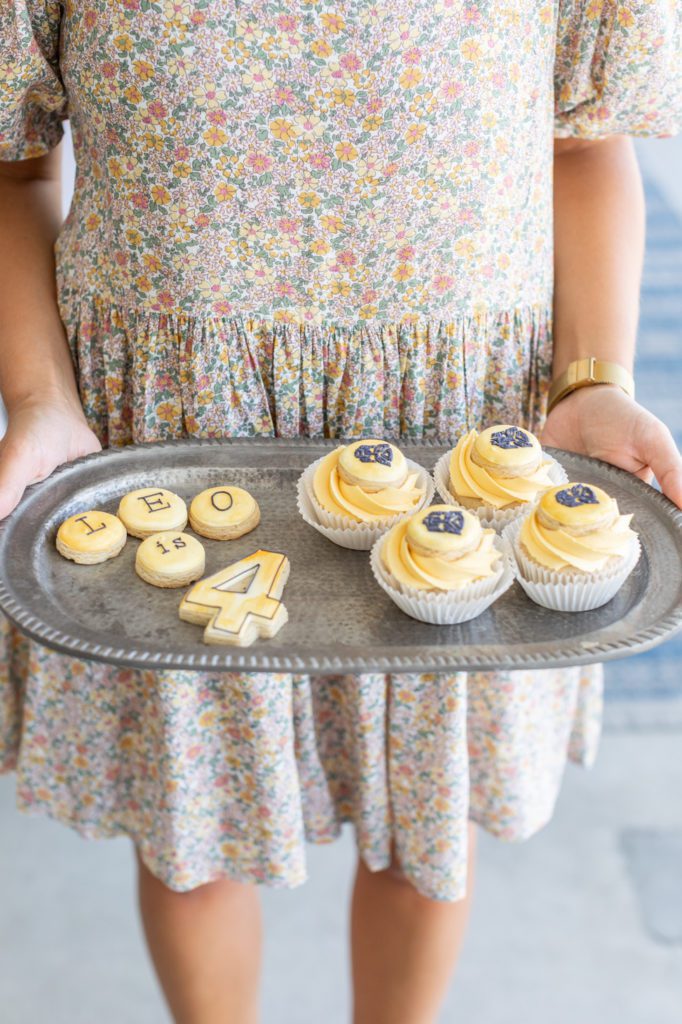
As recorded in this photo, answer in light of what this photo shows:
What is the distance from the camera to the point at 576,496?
980 mm

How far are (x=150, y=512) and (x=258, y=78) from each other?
458 millimetres

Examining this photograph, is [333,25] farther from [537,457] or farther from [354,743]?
[354,743]

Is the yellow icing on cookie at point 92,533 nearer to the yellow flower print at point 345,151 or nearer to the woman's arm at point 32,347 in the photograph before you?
the woman's arm at point 32,347

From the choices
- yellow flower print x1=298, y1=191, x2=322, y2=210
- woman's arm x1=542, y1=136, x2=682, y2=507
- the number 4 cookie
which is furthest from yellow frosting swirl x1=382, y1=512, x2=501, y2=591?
yellow flower print x1=298, y1=191, x2=322, y2=210

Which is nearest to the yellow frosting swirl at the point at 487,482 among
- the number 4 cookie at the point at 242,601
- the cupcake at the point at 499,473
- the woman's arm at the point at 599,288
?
the cupcake at the point at 499,473

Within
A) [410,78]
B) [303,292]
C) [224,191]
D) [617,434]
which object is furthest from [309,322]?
[617,434]

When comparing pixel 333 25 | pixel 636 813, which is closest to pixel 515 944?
pixel 636 813

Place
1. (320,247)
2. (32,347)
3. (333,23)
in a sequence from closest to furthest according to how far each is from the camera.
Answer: (333,23), (320,247), (32,347)

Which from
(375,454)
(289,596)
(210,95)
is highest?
(210,95)

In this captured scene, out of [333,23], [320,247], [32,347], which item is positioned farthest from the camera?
[32,347]

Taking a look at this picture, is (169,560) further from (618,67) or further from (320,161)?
(618,67)

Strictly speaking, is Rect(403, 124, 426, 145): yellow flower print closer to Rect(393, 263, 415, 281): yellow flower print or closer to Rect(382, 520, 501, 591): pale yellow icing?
Rect(393, 263, 415, 281): yellow flower print

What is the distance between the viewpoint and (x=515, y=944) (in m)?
1.75

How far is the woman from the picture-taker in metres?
0.94
